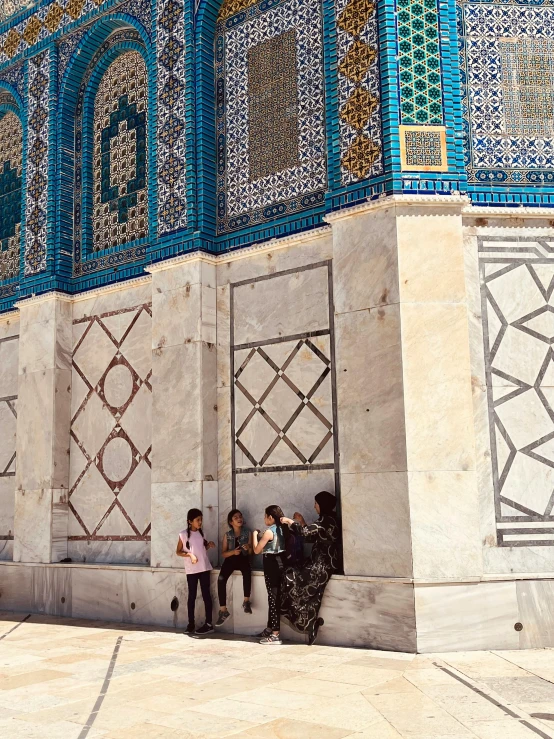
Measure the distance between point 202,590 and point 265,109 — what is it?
4.68 meters

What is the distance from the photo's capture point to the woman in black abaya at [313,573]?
633 centimetres

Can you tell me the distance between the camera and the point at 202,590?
7.00 metres

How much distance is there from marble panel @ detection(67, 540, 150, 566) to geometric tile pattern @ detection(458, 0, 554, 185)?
16.0 feet

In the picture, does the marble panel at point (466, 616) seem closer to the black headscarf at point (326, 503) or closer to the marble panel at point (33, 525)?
the black headscarf at point (326, 503)

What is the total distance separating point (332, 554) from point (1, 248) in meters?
6.69

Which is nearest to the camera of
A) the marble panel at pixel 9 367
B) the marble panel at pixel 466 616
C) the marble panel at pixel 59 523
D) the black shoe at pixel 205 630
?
the marble panel at pixel 466 616

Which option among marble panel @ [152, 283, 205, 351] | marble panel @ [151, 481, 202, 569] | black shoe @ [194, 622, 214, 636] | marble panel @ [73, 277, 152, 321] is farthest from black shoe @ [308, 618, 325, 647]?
marble panel @ [73, 277, 152, 321]

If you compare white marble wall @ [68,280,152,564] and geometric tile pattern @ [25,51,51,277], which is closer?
white marble wall @ [68,280,152,564]

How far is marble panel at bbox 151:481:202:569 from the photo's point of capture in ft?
24.2

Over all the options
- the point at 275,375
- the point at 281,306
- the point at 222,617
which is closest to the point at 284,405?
the point at 275,375

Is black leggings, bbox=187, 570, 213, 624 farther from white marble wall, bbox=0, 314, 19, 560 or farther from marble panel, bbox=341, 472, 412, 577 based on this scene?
white marble wall, bbox=0, 314, 19, 560

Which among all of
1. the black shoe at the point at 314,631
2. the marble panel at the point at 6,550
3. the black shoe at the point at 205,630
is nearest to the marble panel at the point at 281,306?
the black shoe at the point at 314,631

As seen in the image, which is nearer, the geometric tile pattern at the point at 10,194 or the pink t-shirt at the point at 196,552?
the pink t-shirt at the point at 196,552

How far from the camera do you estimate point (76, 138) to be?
31.6 feet
